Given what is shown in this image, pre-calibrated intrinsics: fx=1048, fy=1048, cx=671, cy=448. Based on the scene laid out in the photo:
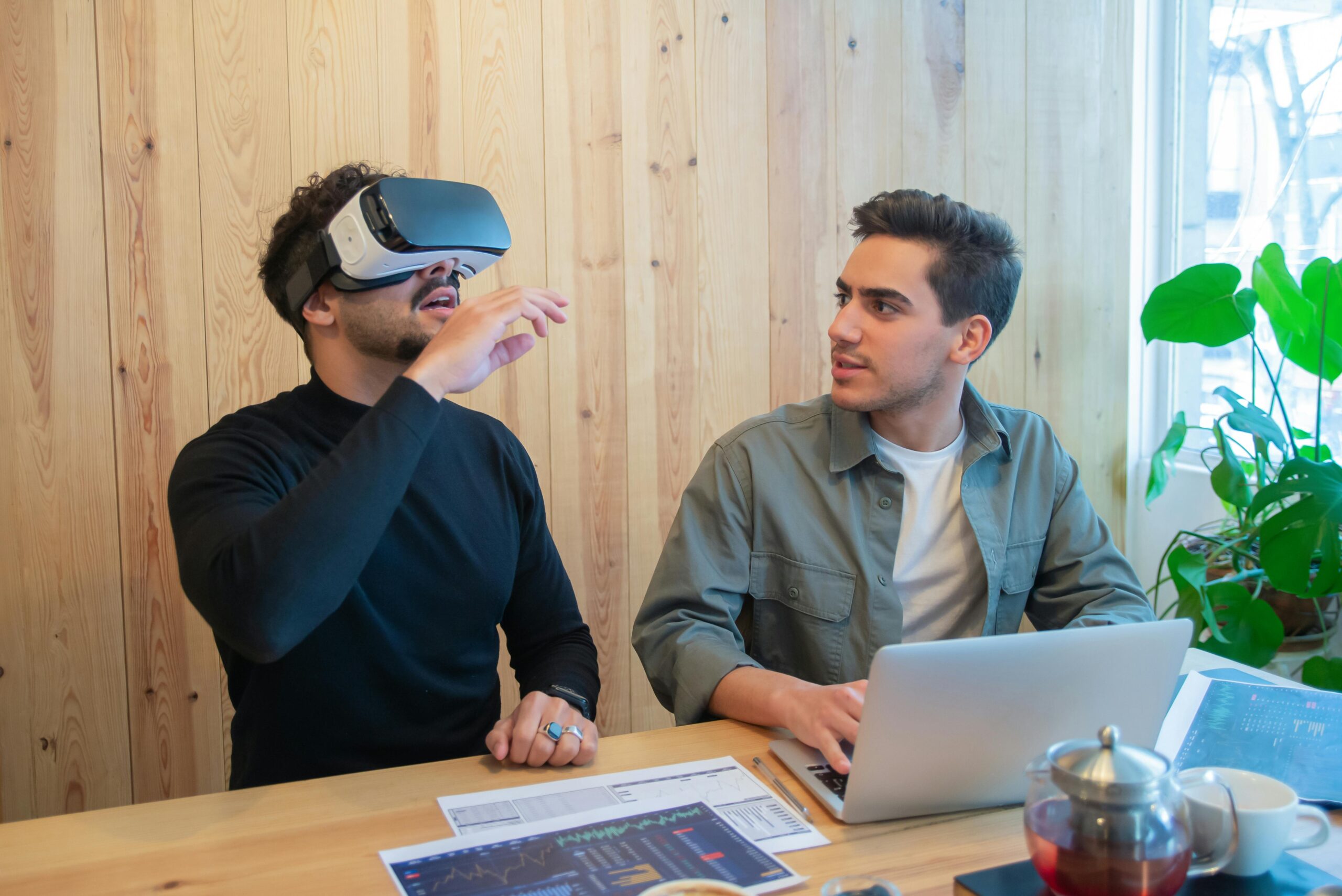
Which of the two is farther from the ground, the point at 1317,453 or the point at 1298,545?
the point at 1317,453

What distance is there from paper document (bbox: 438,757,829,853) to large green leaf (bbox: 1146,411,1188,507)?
73.7 inches

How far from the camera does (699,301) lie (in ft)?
8.02

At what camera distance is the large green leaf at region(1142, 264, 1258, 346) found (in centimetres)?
234

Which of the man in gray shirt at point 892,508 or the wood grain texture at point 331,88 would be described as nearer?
the man in gray shirt at point 892,508

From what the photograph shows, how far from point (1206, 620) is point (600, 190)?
1.60 metres

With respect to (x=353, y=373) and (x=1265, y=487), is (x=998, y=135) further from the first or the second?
(x=353, y=373)

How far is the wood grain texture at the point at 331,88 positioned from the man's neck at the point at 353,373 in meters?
0.60

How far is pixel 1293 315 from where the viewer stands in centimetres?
223

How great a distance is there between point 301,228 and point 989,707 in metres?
1.19

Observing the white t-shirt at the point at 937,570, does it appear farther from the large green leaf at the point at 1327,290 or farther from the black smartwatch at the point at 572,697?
the large green leaf at the point at 1327,290

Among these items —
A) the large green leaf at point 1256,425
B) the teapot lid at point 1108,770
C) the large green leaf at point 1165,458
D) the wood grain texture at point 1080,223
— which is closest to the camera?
the teapot lid at point 1108,770

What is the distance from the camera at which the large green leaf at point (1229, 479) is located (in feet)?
7.86

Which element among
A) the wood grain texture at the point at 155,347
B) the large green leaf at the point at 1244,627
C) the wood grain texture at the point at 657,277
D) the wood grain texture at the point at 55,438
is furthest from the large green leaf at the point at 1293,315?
the wood grain texture at the point at 55,438

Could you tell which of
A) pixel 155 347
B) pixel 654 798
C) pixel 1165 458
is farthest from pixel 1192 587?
pixel 155 347
